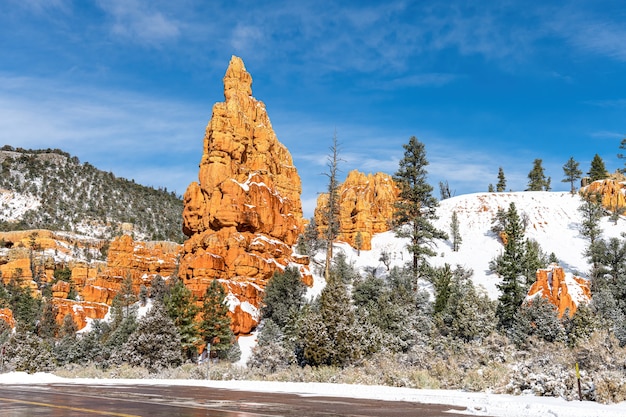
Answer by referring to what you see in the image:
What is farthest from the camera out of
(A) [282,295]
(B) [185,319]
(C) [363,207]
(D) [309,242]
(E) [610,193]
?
(C) [363,207]

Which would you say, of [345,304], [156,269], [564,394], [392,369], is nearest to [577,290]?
[345,304]

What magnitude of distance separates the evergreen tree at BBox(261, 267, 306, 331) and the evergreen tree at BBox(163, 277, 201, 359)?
384 inches

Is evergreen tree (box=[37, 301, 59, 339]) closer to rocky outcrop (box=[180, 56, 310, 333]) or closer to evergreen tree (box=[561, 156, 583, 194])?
rocky outcrop (box=[180, 56, 310, 333])

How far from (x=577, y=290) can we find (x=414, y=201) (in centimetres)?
1874

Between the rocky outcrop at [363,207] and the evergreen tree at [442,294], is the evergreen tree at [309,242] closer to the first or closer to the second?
the rocky outcrop at [363,207]

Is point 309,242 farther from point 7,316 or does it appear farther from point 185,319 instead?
point 185,319

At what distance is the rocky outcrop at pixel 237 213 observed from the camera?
62812 mm

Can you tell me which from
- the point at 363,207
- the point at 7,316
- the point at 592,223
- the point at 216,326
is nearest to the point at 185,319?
the point at 216,326

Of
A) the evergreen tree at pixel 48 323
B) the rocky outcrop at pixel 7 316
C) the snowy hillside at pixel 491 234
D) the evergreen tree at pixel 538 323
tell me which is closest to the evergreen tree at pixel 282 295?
the evergreen tree at pixel 538 323

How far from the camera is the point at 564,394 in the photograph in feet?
41.5

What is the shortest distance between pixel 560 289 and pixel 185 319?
36318 millimetres

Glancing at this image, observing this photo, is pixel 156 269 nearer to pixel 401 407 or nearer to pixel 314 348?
pixel 314 348

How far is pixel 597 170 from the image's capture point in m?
123

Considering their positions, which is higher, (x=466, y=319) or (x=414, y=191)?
(x=414, y=191)
